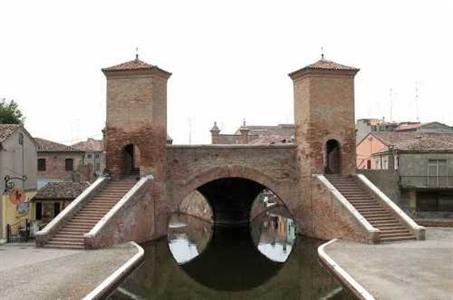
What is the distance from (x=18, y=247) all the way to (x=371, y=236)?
42.0ft

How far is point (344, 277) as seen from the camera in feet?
47.5

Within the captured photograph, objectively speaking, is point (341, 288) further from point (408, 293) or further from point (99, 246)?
point (99, 246)

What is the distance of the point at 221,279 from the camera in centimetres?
1778

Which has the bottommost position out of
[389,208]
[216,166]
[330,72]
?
[389,208]

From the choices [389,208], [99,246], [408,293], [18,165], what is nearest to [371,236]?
[389,208]

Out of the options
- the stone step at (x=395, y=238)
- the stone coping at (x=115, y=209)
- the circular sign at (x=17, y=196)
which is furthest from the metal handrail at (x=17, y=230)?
the stone step at (x=395, y=238)

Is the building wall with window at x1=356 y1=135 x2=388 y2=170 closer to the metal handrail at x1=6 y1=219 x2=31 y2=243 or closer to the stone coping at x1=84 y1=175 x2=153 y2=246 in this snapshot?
the stone coping at x1=84 y1=175 x2=153 y2=246

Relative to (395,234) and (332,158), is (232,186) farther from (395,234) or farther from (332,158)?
(395,234)

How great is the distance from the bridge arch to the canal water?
2.62m

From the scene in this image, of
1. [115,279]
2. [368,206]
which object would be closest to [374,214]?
[368,206]

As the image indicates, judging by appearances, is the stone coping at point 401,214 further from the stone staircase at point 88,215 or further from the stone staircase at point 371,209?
the stone staircase at point 88,215

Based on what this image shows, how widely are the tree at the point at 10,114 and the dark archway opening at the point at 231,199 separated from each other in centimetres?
1620

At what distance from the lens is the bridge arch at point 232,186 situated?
25531 millimetres

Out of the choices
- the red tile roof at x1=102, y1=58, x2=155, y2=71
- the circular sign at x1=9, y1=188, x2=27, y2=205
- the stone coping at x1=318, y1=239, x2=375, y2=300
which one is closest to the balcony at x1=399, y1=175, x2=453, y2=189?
the stone coping at x1=318, y1=239, x2=375, y2=300
